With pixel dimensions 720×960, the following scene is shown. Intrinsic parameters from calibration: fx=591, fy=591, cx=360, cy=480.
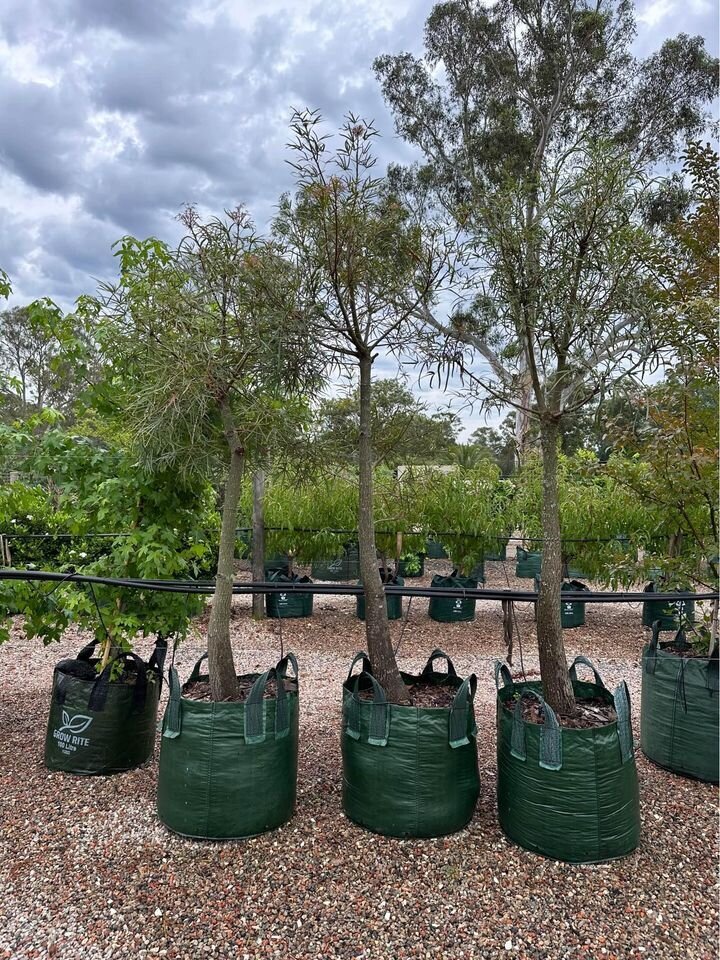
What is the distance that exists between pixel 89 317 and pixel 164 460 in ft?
3.14

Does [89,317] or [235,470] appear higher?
[89,317]

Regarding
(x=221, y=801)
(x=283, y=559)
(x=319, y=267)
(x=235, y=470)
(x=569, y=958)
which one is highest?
(x=319, y=267)

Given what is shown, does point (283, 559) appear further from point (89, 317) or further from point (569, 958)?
point (569, 958)

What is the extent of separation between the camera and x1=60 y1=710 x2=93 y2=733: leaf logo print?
9.78 ft

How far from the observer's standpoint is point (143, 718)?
3.10 m

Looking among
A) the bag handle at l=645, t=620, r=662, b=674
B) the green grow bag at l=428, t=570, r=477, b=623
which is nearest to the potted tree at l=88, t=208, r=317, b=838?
the bag handle at l=645, t=620, r=662, b=674

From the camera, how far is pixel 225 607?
2.75 m

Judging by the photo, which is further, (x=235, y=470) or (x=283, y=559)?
(x=283, y=559)

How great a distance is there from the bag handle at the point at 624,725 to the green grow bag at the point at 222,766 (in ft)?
4.53

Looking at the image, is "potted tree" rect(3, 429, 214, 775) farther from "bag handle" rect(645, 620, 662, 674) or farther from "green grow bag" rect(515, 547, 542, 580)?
"green grow bag" rect(515, 547, 542, 580)

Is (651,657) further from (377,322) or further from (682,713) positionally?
(377,322)

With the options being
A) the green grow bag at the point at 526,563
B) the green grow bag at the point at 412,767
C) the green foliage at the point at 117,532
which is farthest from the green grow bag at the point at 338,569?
the green grow bag at the point at 412,767

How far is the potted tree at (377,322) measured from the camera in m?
2.38

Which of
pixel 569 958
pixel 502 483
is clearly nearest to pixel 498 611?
pixel 502 483
